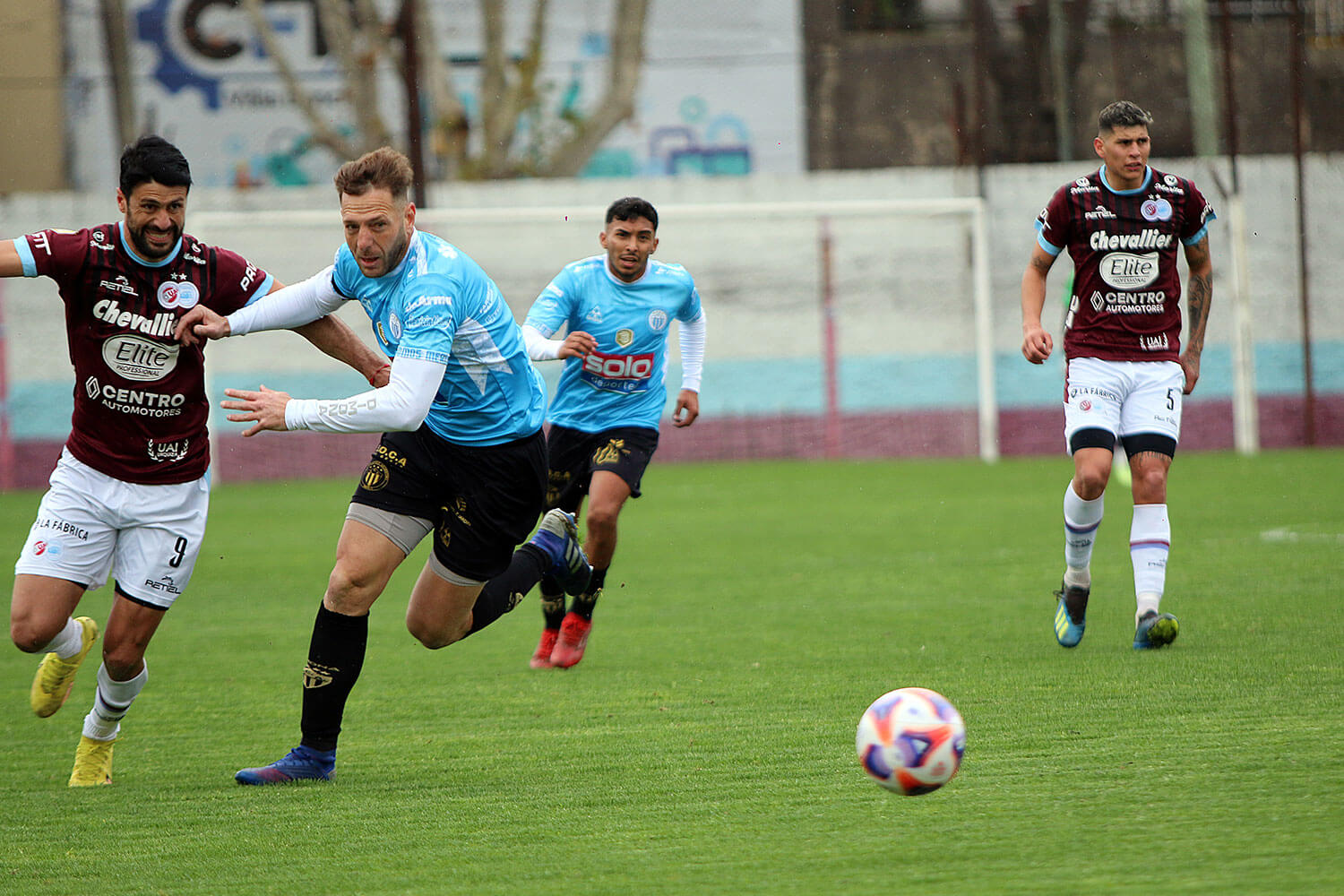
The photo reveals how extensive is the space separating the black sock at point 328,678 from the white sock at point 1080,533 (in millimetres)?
3209

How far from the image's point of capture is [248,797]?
4383mm

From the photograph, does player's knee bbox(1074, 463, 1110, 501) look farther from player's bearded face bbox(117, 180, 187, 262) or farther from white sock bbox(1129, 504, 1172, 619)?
player's bearded face bbox(117, 180, 187, 262)

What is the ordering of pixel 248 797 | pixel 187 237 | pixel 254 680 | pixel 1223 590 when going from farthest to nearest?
1. pixel 1223 590
2. pixel 254 680
3. pixel 187 237
4. pixel 248 797

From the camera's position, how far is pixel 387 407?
423 cm

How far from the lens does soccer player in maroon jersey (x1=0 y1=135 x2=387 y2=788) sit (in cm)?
456

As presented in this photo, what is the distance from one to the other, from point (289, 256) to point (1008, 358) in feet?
33.2

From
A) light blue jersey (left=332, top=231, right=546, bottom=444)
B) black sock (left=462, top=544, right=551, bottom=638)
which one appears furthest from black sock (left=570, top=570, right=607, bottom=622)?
light blue jersey (left=332, top=231, right=546, bottom=444)

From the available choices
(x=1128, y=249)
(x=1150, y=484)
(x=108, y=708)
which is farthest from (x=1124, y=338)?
(x=108, y=708)

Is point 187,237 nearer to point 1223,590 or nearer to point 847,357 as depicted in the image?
point 1223,590

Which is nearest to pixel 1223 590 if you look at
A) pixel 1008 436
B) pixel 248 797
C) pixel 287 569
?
pixel 248 797

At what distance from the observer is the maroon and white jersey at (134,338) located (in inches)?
181

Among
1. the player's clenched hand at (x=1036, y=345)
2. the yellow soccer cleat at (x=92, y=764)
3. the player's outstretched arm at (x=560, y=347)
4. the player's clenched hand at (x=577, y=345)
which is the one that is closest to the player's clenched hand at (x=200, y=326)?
the yellow soccer cleat at (x=92, y=764)

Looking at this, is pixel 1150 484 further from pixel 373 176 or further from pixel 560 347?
pixel 373 176

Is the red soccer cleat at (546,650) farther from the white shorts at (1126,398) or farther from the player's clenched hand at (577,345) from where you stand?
the white shorts at (1126,398)
